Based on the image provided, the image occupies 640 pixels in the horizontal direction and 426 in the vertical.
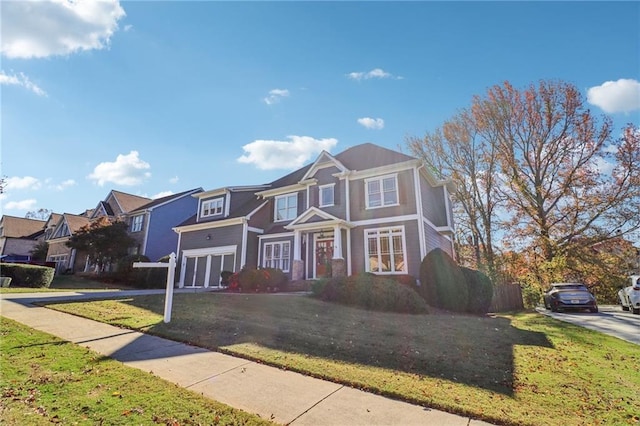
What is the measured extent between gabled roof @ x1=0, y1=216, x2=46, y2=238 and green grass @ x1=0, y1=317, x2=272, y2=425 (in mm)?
52995

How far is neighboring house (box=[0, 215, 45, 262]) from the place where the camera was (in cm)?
4195

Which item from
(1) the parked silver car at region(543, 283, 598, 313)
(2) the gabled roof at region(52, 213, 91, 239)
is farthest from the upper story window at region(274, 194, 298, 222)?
(2) the gabled roof at region(52, 213, 91, 239)

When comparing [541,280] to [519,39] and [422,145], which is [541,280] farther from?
[519,39]

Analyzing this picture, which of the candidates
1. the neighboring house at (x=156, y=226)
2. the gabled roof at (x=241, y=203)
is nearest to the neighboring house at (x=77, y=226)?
the neighboring house at (x=156, y=226)

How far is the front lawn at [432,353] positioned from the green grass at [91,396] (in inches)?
67.0

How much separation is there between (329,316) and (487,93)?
985 inches

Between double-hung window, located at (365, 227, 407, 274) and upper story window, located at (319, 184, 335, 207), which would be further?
upper story window, located at (319, 184, 335, 207)

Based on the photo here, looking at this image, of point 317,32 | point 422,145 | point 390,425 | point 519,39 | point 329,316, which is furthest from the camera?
point 422,145

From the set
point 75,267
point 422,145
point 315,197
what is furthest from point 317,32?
point 75,267

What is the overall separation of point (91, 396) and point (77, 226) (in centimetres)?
3984

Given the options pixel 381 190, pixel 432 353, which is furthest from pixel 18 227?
pixel 432 353

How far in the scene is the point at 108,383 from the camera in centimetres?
400

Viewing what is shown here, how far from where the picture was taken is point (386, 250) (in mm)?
16750

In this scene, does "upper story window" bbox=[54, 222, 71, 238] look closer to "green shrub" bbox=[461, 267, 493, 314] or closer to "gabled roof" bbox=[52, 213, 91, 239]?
"gabled roof" bbox=[52, 213, 91, 239]
